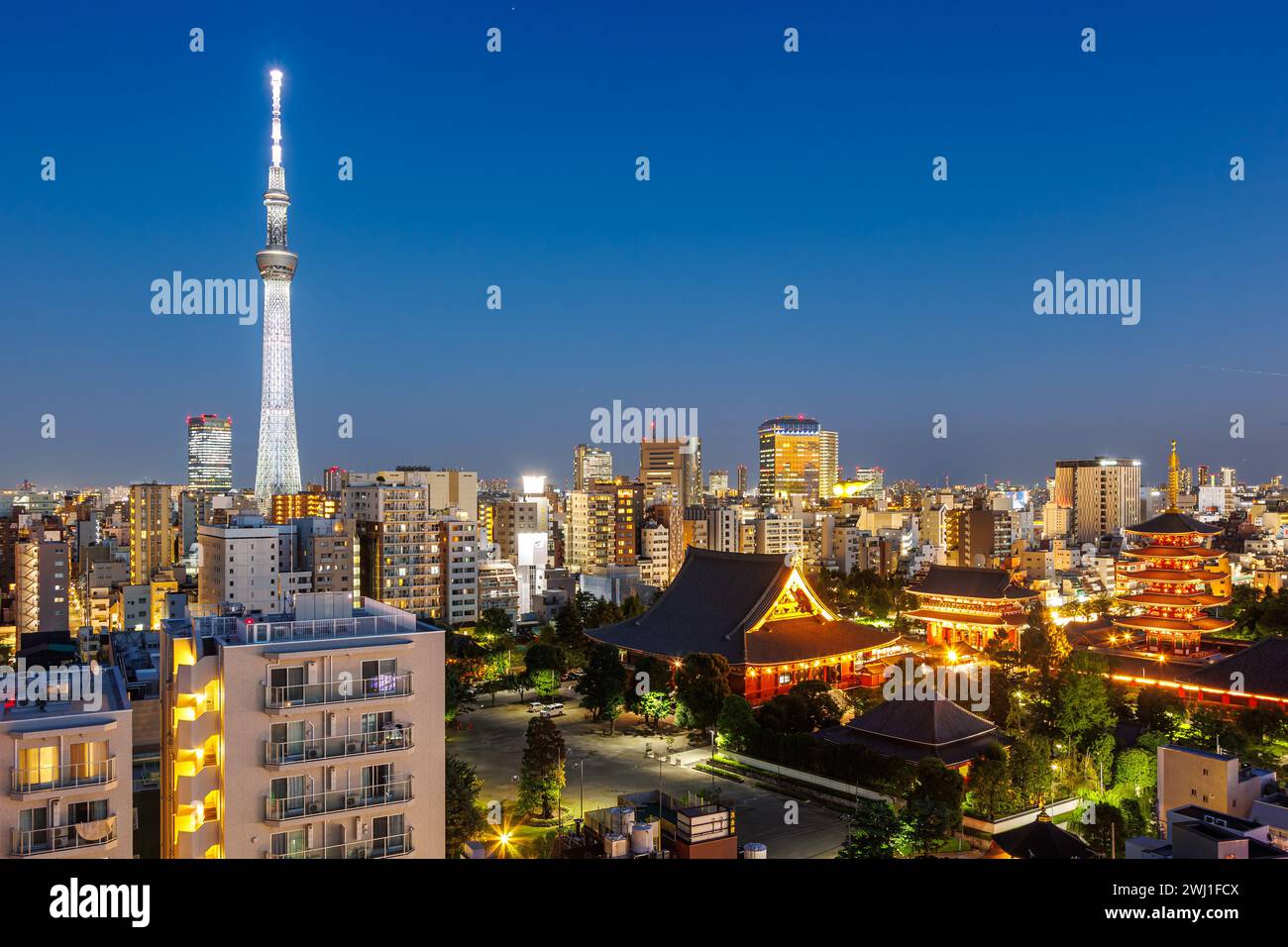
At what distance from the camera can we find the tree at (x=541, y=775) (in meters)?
13.1

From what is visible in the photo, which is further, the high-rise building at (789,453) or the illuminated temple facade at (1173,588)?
the high-rise building at (789,453)

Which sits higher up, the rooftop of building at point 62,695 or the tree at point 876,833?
the rooftop of building at point 62,695

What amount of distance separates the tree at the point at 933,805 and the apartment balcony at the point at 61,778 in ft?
26.3

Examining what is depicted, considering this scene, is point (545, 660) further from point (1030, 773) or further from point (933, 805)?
point (933, 805)

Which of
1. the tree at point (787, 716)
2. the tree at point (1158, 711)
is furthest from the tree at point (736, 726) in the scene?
the tree at point (1158, 711)

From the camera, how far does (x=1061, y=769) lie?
46.9 feet

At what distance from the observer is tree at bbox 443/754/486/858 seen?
11047 millimetres

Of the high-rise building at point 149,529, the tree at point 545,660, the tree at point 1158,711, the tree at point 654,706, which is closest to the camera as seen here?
the tree at point 1158,711

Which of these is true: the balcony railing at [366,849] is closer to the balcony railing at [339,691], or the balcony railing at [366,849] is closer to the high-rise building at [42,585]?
the balcony railing at [339,691]

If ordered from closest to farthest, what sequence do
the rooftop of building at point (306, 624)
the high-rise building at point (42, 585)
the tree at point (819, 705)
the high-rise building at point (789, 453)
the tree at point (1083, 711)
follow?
the rooftop of building at point (306, 624) < the tree at point (1083, 711) < the tree at point (819, 705) < the high-rise building at point (42, 585) < the high-rise building at point (789, 453)
